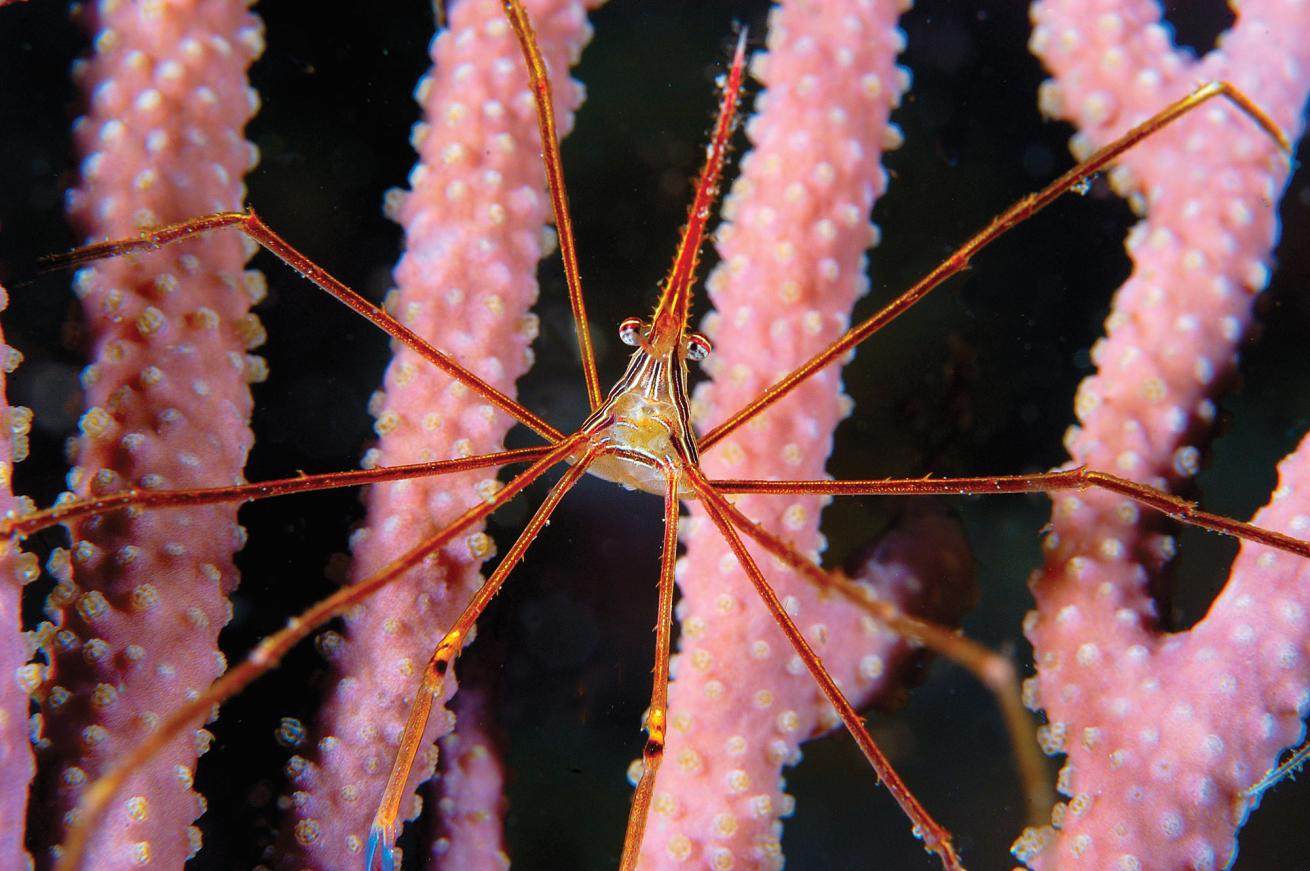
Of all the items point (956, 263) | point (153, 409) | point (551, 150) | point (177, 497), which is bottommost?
point (177, 497)

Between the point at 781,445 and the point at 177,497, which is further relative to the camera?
the point at 781,445

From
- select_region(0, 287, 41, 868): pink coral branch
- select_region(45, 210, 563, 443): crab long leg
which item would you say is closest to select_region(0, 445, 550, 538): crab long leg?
select_region(0, 287, 41, 868): pink coral branch

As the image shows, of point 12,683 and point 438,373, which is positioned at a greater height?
point 438,373

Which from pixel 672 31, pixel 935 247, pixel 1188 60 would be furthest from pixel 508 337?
pixel 1188 60

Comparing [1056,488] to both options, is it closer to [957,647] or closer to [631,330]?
[957,647]

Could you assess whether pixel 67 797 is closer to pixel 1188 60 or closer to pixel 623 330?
pixel 623 330

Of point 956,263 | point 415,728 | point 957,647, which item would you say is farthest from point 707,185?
point 415,728
